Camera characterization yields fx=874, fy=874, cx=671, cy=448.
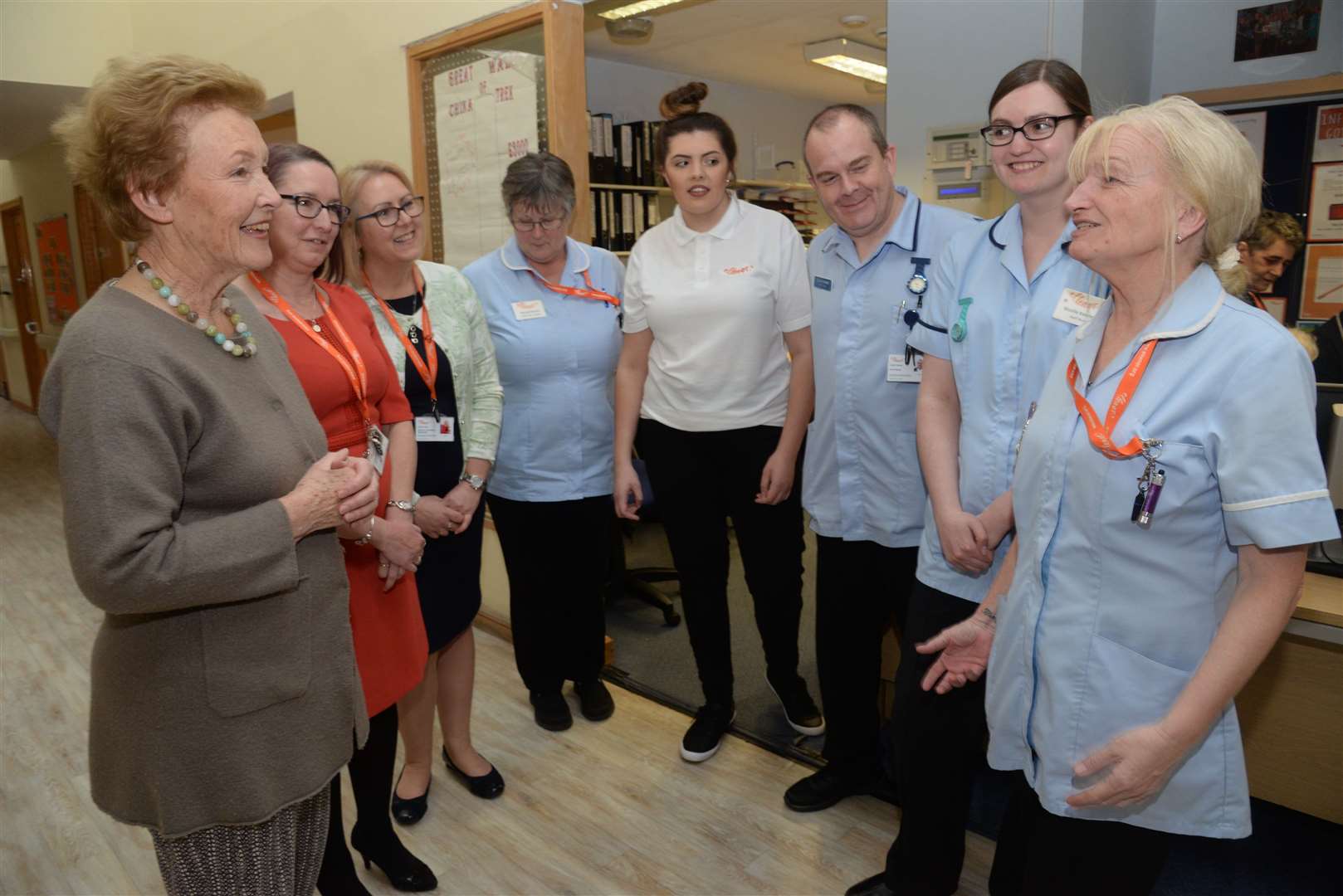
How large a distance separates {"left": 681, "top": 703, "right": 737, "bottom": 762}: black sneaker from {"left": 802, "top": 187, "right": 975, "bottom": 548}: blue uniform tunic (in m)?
0.80

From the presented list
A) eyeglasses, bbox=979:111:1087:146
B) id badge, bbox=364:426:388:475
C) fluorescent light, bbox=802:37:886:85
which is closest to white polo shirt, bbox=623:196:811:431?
eyeglasses, bbox=979:111:1087:146

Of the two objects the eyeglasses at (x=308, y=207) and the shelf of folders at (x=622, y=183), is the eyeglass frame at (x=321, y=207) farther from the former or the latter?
the shelf of folders at (x=622, y=183)

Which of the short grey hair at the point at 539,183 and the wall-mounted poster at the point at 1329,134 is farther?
the wall-mounted poster at the point at 1329,134

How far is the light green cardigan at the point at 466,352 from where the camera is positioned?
211 centimetres

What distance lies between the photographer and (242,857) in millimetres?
1230

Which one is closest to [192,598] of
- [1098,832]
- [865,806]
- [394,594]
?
[394,594]

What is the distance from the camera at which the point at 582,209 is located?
115 inches

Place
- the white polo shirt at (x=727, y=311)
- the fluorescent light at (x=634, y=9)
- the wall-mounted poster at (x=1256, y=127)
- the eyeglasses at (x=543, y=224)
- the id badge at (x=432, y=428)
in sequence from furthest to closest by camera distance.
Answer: the fluorescent light at (x=634, y=9) → the wall-mounted poster at (x=1256, y=127) → the eyeglasses at (x=543, y=224) → the white polo shirt at (x=727, y=311) → the id badge at (x=432, y=428)

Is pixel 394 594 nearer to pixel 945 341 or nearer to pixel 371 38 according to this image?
pixel 945 341

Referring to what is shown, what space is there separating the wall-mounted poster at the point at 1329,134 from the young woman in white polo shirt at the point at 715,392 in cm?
215

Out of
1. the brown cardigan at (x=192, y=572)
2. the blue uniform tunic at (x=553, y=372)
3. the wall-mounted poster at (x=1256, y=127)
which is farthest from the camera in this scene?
the wall-mounted poster at (x=1256, y=127)

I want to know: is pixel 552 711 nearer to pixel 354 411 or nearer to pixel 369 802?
pixel 369 802

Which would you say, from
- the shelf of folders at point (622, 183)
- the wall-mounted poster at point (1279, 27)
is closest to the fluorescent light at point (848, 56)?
the shelf of folders at point (622, 183)

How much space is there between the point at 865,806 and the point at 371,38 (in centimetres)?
329
